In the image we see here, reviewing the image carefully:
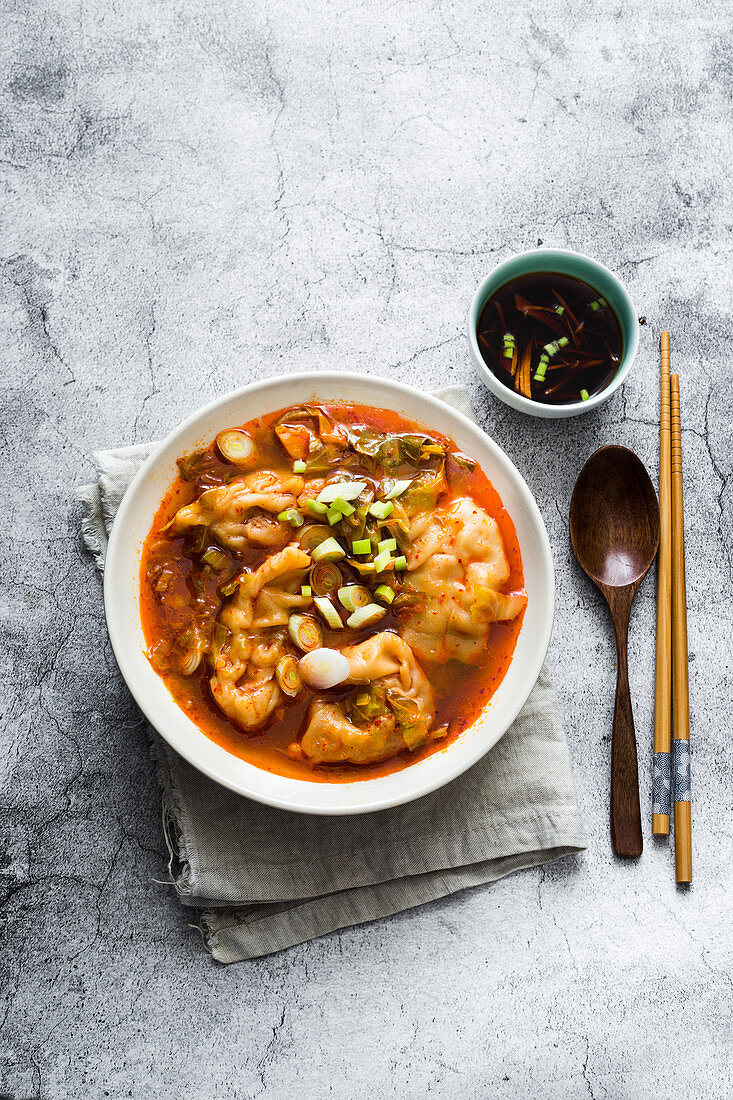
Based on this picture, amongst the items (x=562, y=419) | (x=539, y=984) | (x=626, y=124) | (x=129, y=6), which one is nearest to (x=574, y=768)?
(x=539, y=984)

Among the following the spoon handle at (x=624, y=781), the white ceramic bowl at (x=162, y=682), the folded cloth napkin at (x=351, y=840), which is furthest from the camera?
the spoon handle at (x=624, y=781)

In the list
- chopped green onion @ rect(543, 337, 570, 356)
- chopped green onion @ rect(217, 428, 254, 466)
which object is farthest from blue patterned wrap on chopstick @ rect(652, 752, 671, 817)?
chopped green onion @ rect(217, 428, 254, 466)

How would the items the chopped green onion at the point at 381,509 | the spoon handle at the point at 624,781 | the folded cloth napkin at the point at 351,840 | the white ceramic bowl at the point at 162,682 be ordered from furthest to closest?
the spoon handle at the point at 624,781
the folded cloth napkin at the point at 351,840
the chopped green onion at the point at 381,509
the white ceramic bowl at the point at 162,682

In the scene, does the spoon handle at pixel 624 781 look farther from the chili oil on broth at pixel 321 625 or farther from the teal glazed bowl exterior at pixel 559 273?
the teal glazed bowl exterior at pixel 559 273

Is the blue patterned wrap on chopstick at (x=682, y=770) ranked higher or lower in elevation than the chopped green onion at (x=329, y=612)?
lower

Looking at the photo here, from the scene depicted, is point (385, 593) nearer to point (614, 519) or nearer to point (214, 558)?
point (214, 558)

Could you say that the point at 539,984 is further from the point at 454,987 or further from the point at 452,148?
the point at 452,148

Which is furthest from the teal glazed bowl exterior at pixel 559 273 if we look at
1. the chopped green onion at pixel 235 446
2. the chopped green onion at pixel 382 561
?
the chopped green onion at pixel 235 446
